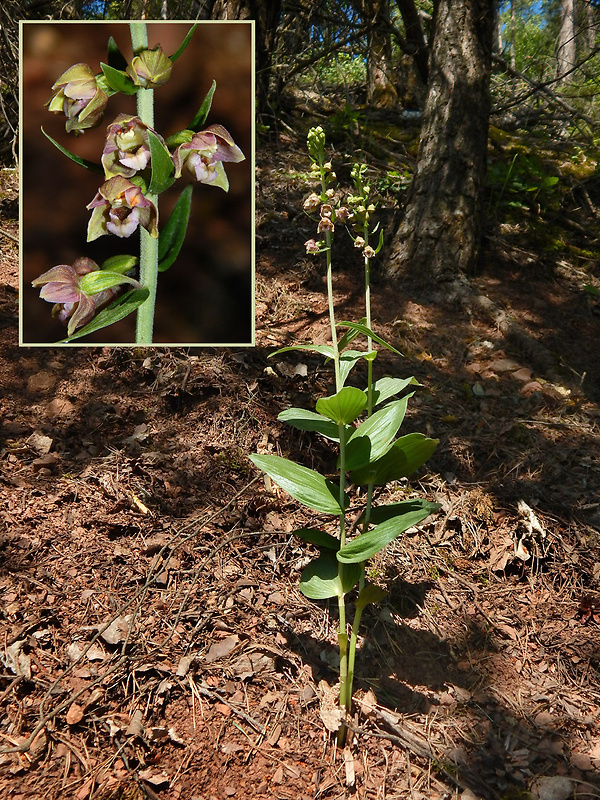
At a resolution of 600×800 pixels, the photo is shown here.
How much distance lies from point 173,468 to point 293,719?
976 millimetres

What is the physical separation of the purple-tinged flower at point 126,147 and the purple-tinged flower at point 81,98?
7 centimetres

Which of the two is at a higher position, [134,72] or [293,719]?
[134,72]

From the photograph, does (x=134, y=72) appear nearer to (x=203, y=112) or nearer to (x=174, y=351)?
(x=203, y=112)

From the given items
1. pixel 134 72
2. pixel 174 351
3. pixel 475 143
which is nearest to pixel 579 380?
pixel 475 143

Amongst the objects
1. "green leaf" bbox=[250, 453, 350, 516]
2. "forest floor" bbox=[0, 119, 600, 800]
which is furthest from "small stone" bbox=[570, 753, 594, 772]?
"green leaf" bbox=[250, 453, 350, 516]

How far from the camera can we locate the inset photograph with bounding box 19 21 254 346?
6.26ft

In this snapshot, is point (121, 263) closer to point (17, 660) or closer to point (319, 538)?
point (319, 538)

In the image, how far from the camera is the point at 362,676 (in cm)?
188

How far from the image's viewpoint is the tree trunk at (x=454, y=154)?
341 cm

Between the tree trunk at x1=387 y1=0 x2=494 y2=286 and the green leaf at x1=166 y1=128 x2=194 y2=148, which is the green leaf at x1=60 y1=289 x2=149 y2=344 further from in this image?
the tree trunk at x1=387 y1=0 x2=494 y2=286

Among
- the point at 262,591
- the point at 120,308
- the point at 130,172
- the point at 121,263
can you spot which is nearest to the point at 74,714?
the point at 262,591

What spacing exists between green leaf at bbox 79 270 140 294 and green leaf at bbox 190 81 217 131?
536 mm

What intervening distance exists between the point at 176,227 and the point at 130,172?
0.22m

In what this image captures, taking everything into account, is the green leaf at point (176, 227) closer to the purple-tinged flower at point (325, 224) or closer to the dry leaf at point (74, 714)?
the purple-tinged flower at point (325, 224)
